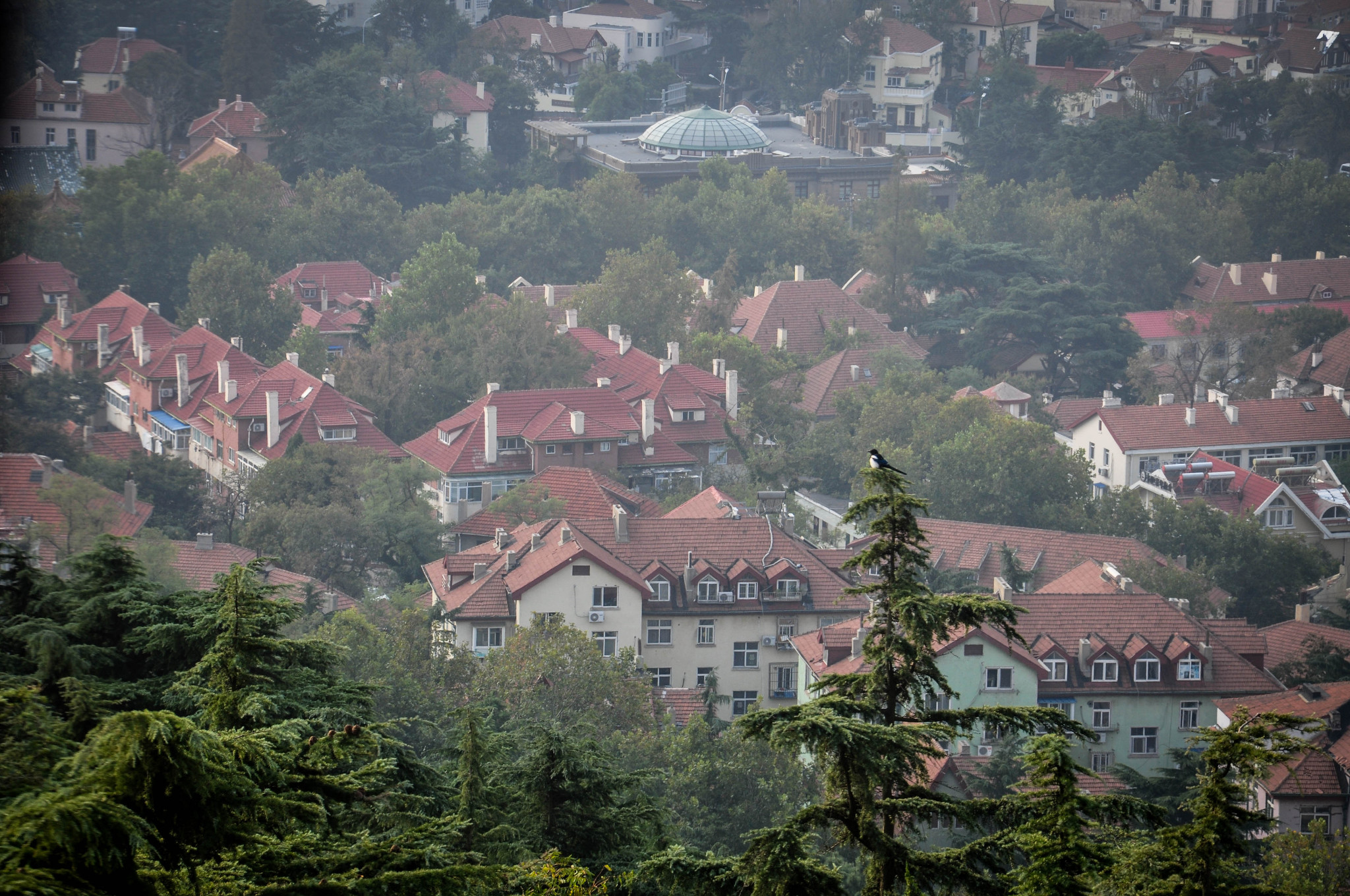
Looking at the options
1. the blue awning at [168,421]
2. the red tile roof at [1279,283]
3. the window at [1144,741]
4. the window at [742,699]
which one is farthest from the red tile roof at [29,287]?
the red tile roof at [1279,283]

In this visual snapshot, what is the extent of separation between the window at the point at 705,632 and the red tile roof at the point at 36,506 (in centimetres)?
1486

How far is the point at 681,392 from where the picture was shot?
6181cm

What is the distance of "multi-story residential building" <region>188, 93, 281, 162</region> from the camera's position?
96.0 meters

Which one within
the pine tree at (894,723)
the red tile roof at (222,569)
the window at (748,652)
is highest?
the red tile roof at (222,569)

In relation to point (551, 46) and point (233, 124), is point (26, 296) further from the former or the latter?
point (551, 46)

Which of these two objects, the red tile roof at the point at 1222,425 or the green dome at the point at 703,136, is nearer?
the red tile roof at the point at 1222,425

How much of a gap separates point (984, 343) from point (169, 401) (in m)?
35.7

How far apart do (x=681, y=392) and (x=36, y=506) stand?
2222 centimetres

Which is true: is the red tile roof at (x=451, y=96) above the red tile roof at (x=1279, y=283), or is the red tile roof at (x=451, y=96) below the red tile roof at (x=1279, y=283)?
above

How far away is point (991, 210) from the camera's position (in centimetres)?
9788

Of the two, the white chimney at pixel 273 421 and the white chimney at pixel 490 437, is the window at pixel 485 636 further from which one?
the white chimney at pixel 273 421

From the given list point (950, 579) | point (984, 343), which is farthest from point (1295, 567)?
point (984, 343)

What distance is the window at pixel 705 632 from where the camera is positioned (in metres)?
43.0

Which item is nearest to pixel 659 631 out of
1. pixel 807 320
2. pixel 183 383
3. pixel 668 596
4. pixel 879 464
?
pixel 668 596
